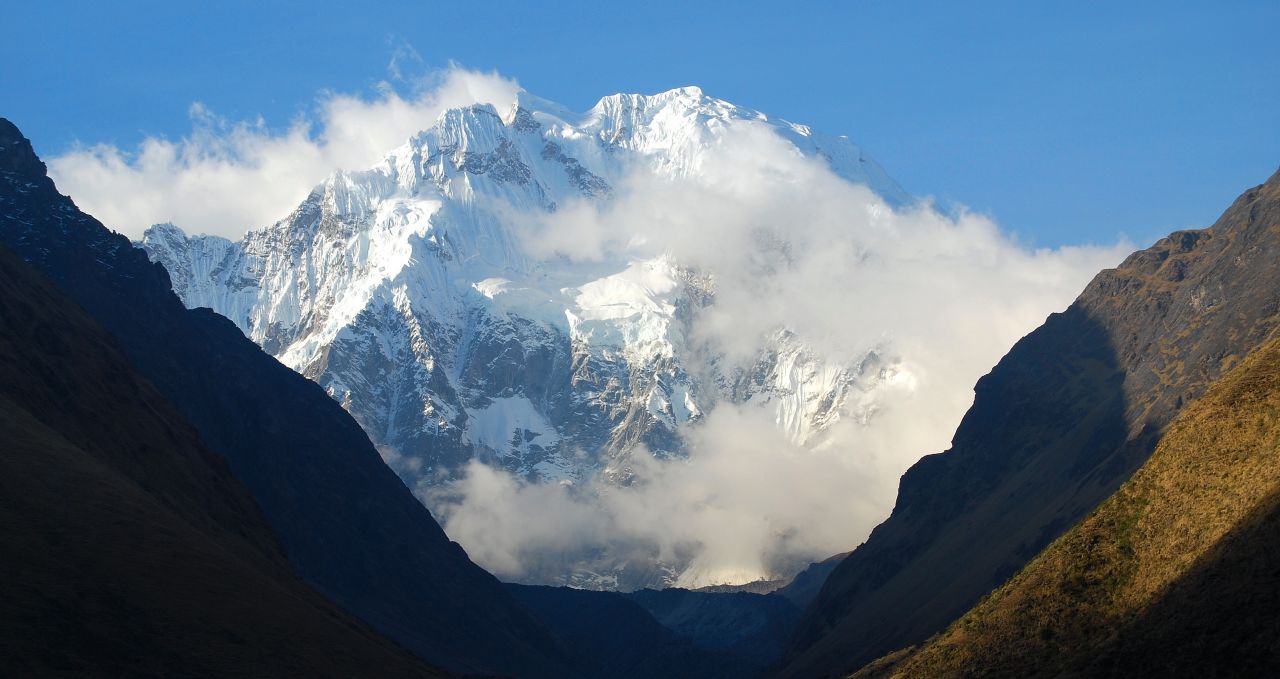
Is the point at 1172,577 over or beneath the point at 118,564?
beneath

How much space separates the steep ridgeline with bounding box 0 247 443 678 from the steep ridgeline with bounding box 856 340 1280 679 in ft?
198

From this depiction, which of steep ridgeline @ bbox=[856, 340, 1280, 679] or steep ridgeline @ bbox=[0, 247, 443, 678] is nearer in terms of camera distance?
steep ridgeline @ bbox=[856, 340, 1280, 679]

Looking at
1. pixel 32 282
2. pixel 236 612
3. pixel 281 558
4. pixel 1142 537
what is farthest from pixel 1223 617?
pixel 32 282

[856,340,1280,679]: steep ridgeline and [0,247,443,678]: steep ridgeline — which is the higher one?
[0,247,443,678]: steep ridgeline

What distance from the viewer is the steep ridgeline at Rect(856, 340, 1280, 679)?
68562 mm

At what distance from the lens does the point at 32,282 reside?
654 ft

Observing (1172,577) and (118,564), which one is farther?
(118,564)

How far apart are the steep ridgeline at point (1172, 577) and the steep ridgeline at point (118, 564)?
2376 inches

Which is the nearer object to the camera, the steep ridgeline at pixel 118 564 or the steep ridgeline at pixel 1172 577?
the steep ridgeline at pixel 1172 577

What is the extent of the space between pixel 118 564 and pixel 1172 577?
86.0m

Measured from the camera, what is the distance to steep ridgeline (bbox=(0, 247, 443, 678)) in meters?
110

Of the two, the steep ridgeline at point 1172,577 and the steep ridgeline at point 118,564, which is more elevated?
the steep ridgeline at point 118,564

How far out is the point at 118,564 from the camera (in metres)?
122

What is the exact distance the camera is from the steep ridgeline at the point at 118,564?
360ft
